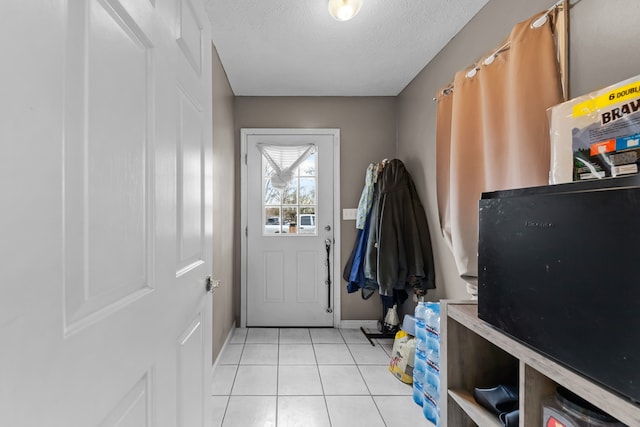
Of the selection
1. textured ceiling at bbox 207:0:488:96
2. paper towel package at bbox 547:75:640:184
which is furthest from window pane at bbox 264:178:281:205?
paper towel package at bbox 547:75:640:184

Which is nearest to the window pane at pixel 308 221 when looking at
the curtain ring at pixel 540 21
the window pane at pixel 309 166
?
the window pane at pixel 309 166

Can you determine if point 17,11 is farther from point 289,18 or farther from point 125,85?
point 289,18

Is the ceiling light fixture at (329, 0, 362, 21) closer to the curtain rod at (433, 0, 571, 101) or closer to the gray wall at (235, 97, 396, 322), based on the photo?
the curtain rod at (433, 0, 571, 101)

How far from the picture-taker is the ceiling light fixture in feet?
5.38

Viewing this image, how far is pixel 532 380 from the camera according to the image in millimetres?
811

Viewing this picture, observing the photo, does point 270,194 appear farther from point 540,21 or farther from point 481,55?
point 540,21

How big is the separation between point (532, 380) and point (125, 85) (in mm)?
1150

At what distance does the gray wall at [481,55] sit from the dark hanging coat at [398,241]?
10 cm

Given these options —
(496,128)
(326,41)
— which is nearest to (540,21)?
(496,128)

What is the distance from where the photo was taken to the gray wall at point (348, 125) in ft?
10.7

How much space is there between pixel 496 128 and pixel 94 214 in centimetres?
164

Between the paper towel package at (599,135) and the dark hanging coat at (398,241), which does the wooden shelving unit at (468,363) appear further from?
the dark hanging coat at (398,241)

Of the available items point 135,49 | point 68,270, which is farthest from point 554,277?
point 135,49

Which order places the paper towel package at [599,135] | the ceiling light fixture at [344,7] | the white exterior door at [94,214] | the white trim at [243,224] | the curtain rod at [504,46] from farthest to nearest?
1. the white trim at [243,224]
2. the ceiling light fixture at [344,7]
3. the curtain rod at [504,46]
4. the paper towel package at [599,135]
5. the white exterior door at [94,214]
